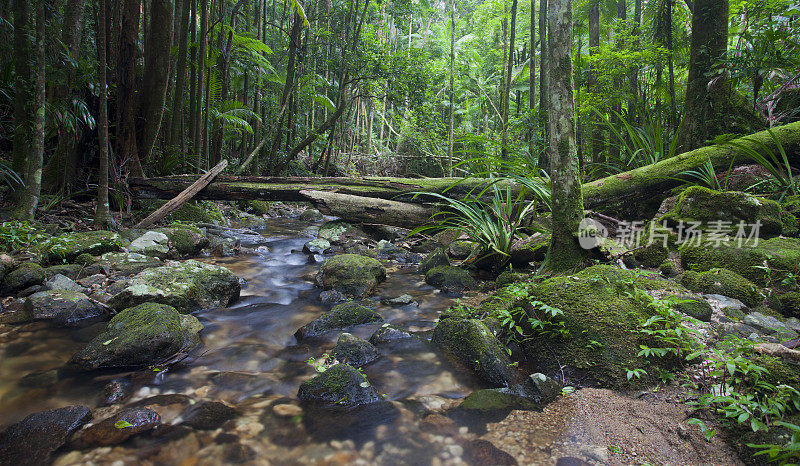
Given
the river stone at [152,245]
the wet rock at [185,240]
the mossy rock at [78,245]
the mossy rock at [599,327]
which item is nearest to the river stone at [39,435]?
the mossy rock at [599,327]

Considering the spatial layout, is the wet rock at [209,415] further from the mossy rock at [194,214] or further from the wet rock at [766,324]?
the mossy rock at [194,214]

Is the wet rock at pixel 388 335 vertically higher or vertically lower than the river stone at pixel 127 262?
lower

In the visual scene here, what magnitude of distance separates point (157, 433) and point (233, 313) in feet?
6.31

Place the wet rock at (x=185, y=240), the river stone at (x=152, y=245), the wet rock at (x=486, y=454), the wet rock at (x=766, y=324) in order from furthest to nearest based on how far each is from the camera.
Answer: the wet rock at (x=185, y=240), the river stone at (x=152, y=245), the wet rock at (x=766, y=324), the wet rock at (x=486, y=454)

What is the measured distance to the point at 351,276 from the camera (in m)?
4.50

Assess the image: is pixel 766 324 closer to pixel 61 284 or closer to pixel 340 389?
pixel 340 389

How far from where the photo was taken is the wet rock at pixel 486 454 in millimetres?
1836

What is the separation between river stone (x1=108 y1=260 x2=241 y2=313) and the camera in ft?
11.4

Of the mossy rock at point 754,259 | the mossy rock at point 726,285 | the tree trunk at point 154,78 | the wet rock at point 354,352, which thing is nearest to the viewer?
the wet rock at point 354,352

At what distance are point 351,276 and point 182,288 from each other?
5.63ft

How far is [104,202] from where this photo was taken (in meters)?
5.38

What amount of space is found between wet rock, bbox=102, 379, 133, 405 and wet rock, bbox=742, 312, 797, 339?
13.4ft

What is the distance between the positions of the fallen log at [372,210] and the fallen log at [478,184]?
0.64 feet

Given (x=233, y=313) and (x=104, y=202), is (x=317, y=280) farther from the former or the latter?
(x=104, y=202)
